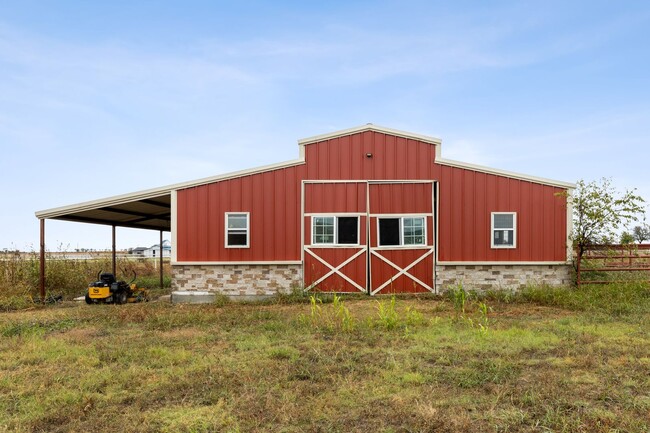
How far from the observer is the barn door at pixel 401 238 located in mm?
14516

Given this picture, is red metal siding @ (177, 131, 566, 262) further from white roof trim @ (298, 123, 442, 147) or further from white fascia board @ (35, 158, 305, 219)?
white roof trim @ (298, 123, 442, 147)

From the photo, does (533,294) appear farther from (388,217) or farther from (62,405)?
(62,405)

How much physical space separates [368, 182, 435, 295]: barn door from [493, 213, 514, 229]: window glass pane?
1.92 metres

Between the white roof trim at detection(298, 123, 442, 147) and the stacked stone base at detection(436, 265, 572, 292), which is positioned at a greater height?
the white roof trim at detection(298, 123, 442, 147)

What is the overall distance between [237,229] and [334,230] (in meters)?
2.94

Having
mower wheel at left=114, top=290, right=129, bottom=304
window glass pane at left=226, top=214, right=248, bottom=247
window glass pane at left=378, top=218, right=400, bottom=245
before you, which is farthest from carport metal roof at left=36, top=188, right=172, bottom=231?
window glass pane at left=378, top=218, right=400, bottom=245

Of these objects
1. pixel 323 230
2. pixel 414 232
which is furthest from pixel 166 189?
pixel 414 232

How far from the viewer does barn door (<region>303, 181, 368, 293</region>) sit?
14453 mm

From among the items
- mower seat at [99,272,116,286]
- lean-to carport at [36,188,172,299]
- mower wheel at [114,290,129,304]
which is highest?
lean-to carport at [36,188,172,299]

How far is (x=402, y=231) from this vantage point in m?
14.6

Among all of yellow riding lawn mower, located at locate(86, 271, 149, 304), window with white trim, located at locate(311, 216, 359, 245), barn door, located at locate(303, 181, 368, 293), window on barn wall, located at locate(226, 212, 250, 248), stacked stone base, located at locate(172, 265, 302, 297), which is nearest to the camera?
yellow riding lawn mower, located at locate(86, 271, 149, 304)

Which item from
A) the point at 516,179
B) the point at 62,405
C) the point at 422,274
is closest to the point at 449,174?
the point at 516,179

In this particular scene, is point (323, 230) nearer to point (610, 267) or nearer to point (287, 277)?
point (287, 277)

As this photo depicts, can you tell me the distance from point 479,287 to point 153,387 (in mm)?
10876
